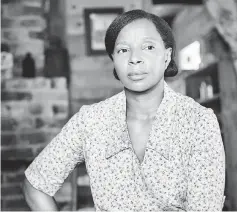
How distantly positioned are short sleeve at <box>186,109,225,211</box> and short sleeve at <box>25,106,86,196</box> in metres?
0.39

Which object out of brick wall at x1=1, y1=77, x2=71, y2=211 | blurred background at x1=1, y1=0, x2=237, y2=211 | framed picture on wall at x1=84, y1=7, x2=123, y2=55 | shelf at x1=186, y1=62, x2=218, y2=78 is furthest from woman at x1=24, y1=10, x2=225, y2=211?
shelf at x1=186, y1=62, x2=218, y2=78

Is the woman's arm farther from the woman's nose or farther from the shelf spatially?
the shelf

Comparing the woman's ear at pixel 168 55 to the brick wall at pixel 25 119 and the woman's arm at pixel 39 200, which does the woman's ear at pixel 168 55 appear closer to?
the woman's arm at pixel 39 200

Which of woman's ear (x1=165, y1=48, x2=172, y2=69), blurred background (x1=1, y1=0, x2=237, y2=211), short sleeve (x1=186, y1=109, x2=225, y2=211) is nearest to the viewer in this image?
short sleeve (x1=186, y1=109, x2=225, y2=211)

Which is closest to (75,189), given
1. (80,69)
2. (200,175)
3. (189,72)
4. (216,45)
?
(80,69)

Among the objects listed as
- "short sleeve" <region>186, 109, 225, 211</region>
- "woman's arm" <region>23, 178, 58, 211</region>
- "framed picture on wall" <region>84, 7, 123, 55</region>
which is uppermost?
"framed picture on wall" <region>84, 7, 123, 55</region>

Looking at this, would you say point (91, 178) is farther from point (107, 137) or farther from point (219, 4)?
point (219, 4)

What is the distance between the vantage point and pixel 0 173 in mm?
3047

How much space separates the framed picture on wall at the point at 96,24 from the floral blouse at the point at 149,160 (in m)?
2.55

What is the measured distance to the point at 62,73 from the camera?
352cm

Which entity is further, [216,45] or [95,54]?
[216,45]

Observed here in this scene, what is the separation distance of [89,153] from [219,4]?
2291 mm

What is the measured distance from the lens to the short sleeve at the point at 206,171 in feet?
3.53

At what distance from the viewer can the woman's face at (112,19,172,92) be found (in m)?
1.21
